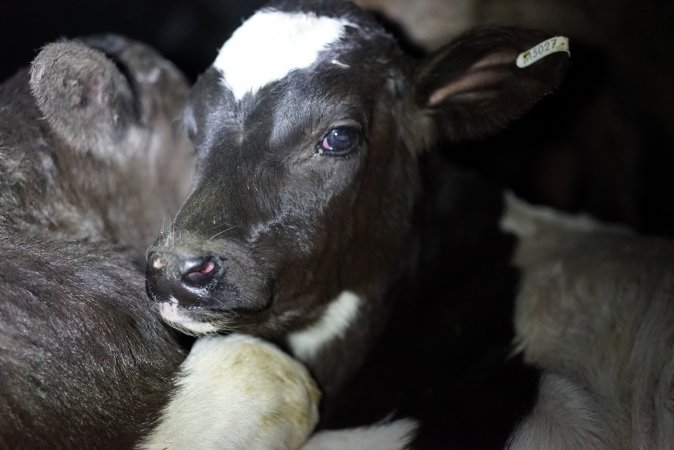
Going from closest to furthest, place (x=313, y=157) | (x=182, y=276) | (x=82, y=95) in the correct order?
1. (x=182, y=276)
2. (x=313, y=157)
3. (x=82, y=95)

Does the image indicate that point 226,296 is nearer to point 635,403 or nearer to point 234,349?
point 234,349

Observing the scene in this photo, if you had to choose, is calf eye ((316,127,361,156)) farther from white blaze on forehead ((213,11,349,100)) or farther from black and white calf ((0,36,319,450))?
black and white calf ((0,36,319,450))

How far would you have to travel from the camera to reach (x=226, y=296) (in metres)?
1.90

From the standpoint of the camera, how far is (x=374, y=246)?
2.35 m

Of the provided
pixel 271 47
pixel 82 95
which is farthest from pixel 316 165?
pixel 82 95

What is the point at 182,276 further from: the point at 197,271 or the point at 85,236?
the point at 85,236

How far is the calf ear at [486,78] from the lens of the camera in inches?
86.6

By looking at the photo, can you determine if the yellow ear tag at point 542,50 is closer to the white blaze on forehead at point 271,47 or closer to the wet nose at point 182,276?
the white blaze on forehead at point 271,47

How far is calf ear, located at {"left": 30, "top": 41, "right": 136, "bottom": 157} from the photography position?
2.14 metres

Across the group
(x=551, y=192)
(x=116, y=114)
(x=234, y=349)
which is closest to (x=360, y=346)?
(x=234, y=349)

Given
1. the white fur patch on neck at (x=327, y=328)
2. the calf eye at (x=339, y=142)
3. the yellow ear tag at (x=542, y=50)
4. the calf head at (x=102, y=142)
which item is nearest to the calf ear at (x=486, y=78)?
the yellow ear tag at (x=542, y=50)

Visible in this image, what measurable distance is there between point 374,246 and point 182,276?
2.26 ft

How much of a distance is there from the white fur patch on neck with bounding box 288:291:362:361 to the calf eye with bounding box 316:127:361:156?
0.45m

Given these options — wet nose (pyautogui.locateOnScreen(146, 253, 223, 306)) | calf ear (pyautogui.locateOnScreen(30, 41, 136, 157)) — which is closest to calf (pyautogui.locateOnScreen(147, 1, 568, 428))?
wet nose (pyautogui.locateOnScreen(146, 253, 223, 306))
